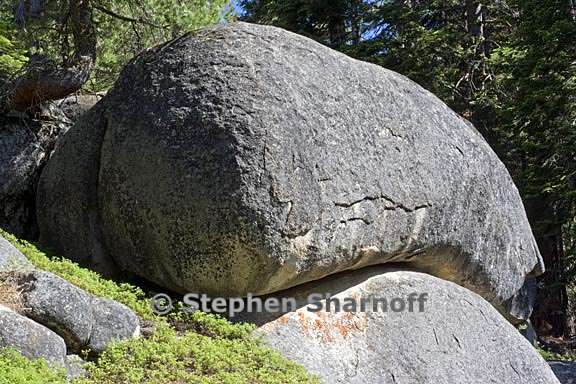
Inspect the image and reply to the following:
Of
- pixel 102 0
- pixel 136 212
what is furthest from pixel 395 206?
pixel 102 0

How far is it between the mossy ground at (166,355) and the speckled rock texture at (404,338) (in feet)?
1.20

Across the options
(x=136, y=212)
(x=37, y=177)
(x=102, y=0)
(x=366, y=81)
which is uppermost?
(x=102, y=0)

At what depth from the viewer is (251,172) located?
6.51 m

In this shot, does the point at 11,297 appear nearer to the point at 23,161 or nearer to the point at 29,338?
the point at 29,338

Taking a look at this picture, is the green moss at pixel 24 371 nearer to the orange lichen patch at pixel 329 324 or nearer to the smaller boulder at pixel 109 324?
the smaller boulder at pixel 109 324

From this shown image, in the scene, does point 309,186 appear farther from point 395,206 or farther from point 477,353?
point 477,353

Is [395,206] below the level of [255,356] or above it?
above

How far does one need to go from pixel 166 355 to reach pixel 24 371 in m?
1.37

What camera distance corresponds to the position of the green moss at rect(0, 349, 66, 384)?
452 centimetres

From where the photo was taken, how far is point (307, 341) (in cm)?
687

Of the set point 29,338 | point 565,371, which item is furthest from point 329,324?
point 565,371

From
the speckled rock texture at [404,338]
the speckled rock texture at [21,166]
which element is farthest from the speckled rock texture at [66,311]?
the speckled rock texture at [21,166]

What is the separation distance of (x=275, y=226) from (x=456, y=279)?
313 centimetres

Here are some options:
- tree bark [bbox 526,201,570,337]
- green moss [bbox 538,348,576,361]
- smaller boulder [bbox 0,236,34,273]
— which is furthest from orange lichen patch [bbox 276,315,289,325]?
green moss [bbox 538,348,576,361]
